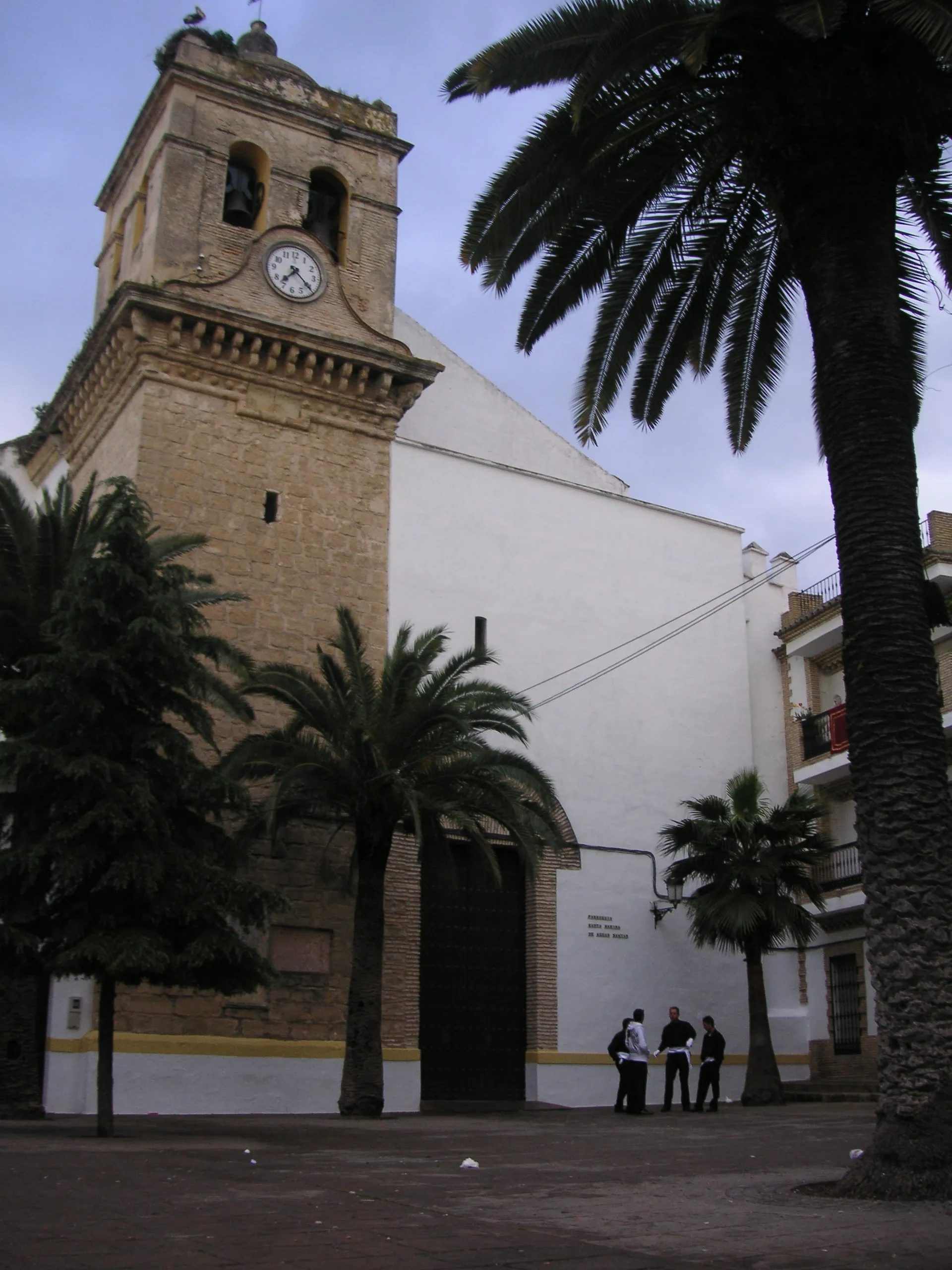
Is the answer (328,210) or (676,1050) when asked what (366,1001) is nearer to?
(676,1050)

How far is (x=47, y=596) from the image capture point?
14906mm

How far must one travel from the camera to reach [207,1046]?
1789 cm

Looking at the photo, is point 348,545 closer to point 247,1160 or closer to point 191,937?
point 191,937

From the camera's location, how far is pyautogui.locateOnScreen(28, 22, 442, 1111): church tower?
1867 centimetres

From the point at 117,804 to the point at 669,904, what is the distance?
42.5 ft

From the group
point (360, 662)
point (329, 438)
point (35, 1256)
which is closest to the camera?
point (35, 1256)

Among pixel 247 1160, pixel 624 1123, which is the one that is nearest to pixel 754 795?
pixel 624 1123

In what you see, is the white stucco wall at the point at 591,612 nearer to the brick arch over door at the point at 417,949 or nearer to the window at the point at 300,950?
the brick arch over door at the point at 417,949

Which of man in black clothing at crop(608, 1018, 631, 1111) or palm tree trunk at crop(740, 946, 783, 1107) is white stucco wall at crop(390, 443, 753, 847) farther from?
man in black clothing at crop(608, 1018, 631, 1111)

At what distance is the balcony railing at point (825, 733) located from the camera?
2395 cm

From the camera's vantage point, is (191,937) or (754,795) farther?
(754,795)

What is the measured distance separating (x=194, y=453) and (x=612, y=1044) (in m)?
10.6

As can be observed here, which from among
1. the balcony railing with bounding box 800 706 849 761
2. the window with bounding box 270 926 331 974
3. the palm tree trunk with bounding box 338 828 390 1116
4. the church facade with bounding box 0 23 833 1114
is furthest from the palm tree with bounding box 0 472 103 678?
the balcony railing with bounding box 800 706 849 761

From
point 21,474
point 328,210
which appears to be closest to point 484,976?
point 21,474
